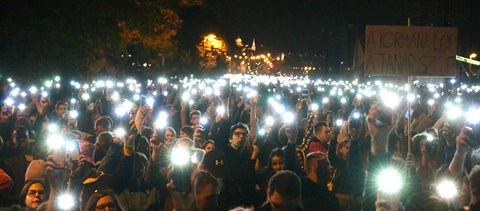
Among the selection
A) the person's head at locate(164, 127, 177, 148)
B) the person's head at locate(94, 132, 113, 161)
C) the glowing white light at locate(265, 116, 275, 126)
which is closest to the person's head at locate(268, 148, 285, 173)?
the person's head at locate(164, 127, 177, 148)

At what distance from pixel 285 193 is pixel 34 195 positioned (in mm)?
2390

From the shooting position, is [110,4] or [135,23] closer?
[110,4]

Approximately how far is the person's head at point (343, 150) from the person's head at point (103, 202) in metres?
3.19

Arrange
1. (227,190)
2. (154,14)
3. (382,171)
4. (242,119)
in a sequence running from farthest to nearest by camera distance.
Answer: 1. (154,14)
2. (242,119)
3. (227,190)
4. (382,171)

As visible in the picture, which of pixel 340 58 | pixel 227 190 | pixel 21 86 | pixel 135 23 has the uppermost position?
pixel 340 58

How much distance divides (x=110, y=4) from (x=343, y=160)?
43.6 feet

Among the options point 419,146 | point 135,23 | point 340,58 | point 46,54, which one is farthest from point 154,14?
point 340,58

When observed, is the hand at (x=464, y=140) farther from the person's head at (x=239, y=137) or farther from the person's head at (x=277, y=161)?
the person's head at (x=239, y=137)

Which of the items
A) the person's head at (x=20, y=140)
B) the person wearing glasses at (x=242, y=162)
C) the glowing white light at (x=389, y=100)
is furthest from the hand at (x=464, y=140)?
the person's head at (x=20, y=140)

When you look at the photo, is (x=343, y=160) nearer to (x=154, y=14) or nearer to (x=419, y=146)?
(x=419, y=146)

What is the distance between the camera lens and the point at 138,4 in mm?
22828

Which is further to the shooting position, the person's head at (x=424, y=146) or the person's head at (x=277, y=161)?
the person's head at (x=424, y=146)

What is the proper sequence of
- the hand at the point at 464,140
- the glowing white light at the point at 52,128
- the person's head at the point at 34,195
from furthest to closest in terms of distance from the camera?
1. the glowing white light at the point at 52,128
2. the hand at the point at 464,140
3. the person's head at the point at 34,195

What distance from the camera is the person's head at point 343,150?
320 inches
